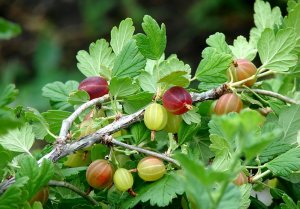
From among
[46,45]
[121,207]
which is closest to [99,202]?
[121,207]

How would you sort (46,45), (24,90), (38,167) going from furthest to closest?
(46,45), (24,90), (38,167)

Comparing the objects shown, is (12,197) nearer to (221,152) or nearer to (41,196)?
(41,196)

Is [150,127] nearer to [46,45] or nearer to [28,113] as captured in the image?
[28,113]

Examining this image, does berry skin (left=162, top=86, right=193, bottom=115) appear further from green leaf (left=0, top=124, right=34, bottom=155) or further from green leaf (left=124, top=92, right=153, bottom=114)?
green leaf (left=0, top=124, right=34, bottom=155)

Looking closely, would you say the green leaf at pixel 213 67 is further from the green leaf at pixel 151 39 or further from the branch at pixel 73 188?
the branch at pixel 73 188

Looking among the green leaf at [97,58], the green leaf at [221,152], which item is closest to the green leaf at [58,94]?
the green leaf at [97,58]

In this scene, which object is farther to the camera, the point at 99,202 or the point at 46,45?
the point at 46,45

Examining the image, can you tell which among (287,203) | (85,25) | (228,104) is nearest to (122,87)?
(228,104)
